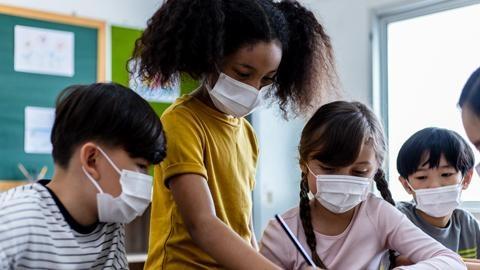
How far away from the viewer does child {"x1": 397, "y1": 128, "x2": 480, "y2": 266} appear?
4.80 feet

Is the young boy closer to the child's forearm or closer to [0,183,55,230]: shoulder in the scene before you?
[0,183,55,230]: shoulder

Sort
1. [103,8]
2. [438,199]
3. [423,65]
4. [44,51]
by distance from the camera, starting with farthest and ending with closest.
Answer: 1. [103,8]
2. [44,51]
3. [423,65]
4. [438,199]

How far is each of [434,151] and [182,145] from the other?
0.70 m

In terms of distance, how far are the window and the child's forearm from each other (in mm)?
1666

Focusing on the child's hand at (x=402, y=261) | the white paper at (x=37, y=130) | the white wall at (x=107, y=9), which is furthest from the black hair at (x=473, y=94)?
the white paper at (x=37, y=130)

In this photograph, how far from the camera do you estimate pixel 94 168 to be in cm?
101

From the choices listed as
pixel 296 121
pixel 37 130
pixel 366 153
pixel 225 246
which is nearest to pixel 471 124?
pixel 366 153

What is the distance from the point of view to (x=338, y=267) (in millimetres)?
1180

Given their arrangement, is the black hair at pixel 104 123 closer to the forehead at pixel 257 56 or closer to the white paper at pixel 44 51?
the forehead at pixel 257 56

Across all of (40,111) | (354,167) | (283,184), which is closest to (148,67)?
(354,167)

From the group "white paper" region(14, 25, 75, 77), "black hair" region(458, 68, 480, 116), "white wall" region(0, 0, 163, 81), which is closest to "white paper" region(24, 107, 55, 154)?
"white paper" region(14, 25, 75, 77)

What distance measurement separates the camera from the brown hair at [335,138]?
Result: 47.5 inches

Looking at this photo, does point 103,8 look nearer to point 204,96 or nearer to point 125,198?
point 204,96

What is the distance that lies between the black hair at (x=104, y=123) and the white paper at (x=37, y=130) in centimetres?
195
